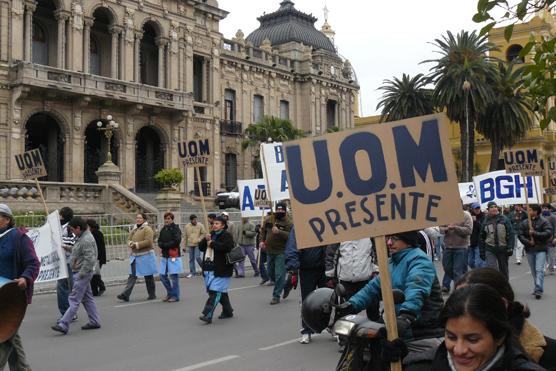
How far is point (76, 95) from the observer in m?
32.4

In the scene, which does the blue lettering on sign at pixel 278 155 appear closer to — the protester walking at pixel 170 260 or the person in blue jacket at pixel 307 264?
the protester walking at pixel 170 260

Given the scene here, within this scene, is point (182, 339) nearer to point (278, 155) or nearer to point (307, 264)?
point (307, 264)

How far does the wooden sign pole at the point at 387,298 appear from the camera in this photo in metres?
3.34

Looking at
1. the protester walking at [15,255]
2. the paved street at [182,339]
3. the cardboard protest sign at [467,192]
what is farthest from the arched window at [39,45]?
the protester walking at [15,255]

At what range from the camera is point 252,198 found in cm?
1781

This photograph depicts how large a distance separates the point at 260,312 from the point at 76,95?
24.5m

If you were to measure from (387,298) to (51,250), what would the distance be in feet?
24.7

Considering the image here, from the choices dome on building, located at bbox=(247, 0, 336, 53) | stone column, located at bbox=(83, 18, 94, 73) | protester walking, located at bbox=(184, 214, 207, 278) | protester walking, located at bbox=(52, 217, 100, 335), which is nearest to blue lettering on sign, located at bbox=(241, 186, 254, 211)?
protester walking, located at bbox=(184, 214, 207, 278)

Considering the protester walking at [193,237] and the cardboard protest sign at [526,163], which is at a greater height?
the cardboard protest sign at [526,163]

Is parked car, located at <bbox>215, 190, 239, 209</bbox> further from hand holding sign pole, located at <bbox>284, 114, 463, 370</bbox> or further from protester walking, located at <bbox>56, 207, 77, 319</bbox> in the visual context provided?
hand holding sign pole, located at <bbox>284, 114, 463, 370</bbox>

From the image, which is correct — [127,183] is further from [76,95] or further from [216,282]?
[216,282]

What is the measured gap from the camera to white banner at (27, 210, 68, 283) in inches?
373

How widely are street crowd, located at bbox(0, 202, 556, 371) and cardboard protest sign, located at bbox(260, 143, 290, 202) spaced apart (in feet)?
2.27

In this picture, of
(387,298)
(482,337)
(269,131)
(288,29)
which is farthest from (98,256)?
(288,29)
